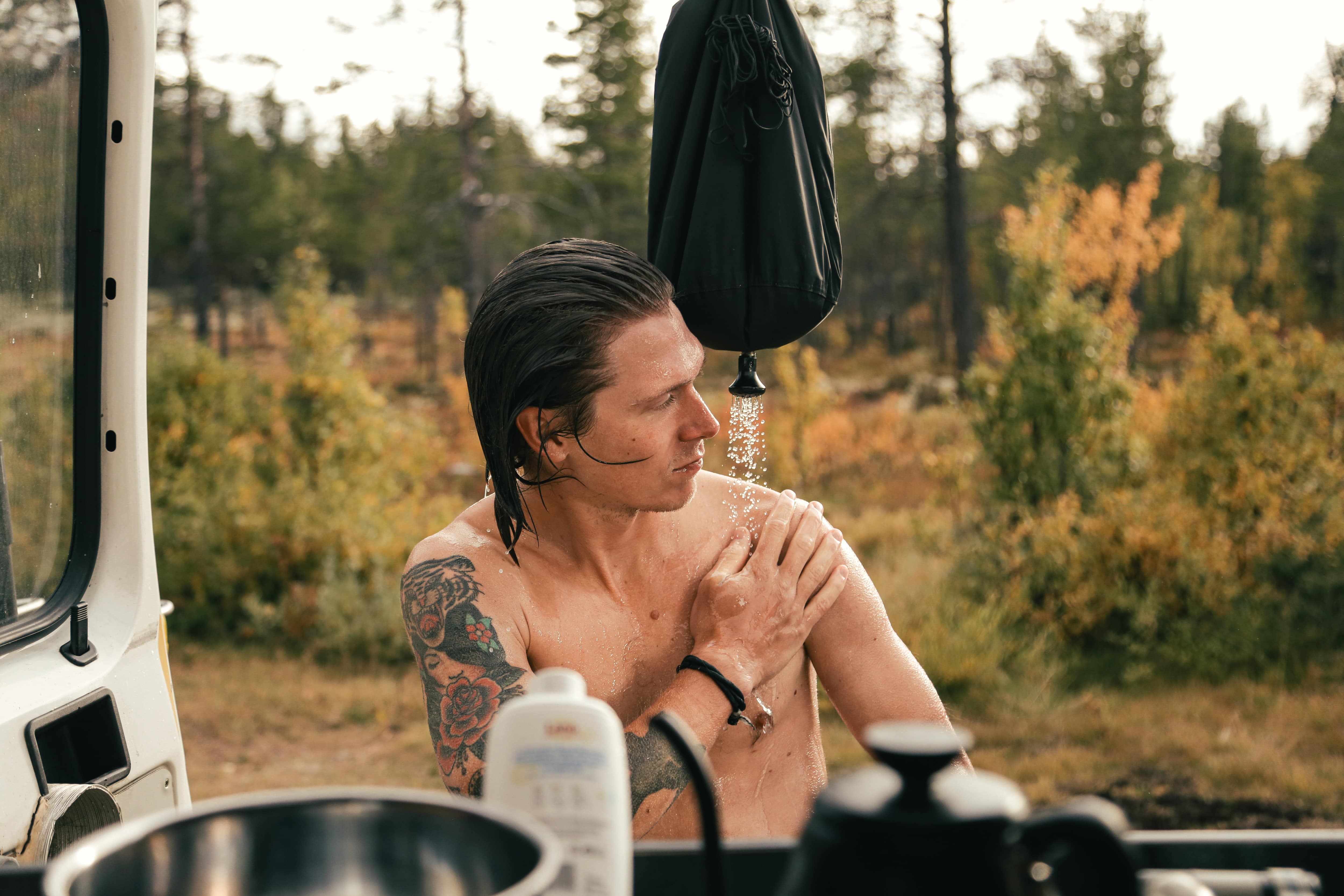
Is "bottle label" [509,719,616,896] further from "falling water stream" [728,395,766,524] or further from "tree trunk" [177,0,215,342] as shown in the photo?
"tree trunk" [177,0,215,342]

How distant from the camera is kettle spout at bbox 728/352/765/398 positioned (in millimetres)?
2012

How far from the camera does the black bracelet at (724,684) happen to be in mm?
1739

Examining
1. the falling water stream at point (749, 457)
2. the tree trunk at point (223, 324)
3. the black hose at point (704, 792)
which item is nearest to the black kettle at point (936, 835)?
the black hose at point (704, 792)

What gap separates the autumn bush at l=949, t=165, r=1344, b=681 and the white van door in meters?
4.94

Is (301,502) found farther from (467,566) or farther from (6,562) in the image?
(467,566)

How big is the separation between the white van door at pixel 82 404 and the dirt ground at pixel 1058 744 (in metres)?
3.38

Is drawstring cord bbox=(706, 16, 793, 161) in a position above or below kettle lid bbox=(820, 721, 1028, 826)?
above

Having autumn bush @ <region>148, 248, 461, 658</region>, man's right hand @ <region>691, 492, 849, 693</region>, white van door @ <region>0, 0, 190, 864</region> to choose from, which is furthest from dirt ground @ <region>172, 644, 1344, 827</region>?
white van door @ <region>0, 0, 190, 864</region>

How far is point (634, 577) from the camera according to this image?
82.6 inches

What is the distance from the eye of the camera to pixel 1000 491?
668cm

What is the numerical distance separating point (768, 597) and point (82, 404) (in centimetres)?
135

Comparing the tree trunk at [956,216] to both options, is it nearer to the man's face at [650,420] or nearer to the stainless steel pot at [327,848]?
the man's face at [650,420]

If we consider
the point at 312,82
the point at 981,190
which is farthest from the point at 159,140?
the point at 981,190

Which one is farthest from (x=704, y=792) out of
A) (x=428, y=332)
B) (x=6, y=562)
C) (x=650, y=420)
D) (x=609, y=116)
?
(x=428, y=332)
